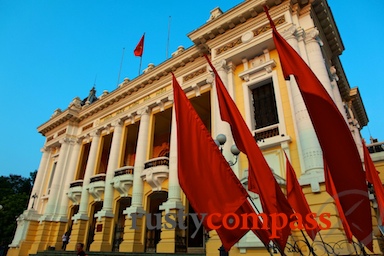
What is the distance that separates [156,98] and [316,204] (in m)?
10.0

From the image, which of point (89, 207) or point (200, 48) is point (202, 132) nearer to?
point (200, 48)

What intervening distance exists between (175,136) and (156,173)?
205 cm

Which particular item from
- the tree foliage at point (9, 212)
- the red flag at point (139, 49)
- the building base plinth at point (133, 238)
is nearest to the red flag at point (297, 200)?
the building base plinth at point (133, 238)

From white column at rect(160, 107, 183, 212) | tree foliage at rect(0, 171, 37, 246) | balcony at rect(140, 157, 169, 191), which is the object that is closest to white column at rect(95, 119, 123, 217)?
balcony at rect(140, 157, 169, 191)

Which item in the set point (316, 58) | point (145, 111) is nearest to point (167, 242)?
point (145, 111)

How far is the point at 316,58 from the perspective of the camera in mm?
8938

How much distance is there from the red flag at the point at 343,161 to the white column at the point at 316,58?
625 centimetres

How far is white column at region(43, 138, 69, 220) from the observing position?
16.8 metres

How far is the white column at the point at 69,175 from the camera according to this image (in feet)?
55.1

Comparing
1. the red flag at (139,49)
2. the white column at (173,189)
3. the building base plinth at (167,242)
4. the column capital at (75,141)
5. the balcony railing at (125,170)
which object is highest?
the red flag at (139,49)

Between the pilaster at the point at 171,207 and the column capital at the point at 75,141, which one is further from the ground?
the column capital at the point at 75,141

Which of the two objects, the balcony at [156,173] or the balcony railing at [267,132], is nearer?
the balcony railing at [267,132]

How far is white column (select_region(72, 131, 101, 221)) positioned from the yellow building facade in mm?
70

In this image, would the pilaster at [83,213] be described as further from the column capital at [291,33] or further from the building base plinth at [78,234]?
the column capital at [291,33]
